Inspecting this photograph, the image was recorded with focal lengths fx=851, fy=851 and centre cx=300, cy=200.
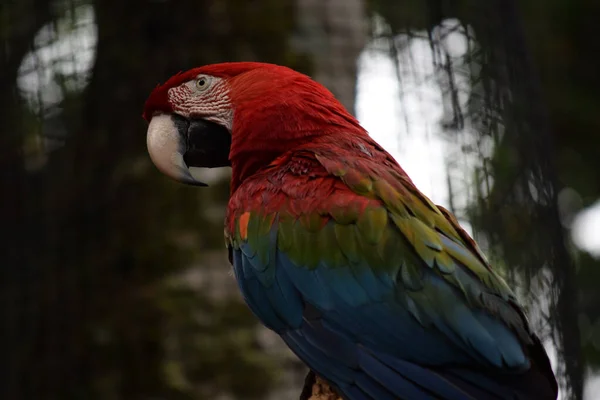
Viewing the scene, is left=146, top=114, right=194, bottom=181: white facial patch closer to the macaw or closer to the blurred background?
the macaw

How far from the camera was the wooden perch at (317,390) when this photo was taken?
1.59 metres

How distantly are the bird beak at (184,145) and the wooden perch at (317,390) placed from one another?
50cm

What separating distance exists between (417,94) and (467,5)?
0.26 metres

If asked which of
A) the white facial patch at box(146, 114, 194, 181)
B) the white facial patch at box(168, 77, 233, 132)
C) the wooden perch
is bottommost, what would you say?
the wooden perch

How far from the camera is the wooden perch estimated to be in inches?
62.6

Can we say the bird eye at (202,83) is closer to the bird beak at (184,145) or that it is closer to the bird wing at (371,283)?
the bird beak at (184,145)

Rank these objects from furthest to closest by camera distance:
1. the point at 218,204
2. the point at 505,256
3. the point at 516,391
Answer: the point at 218,204, the point at 505,256, the point at 516,391

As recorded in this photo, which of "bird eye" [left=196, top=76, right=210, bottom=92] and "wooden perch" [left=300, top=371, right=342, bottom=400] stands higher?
"bird eye" [left=196, top=76, right=210, bottom=92]

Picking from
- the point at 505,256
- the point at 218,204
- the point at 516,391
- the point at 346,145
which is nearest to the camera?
the point at 516,391

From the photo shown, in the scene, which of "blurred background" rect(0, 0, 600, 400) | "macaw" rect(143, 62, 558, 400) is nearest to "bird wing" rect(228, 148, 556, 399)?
"macaw" rect(143, 62, 558, 400)

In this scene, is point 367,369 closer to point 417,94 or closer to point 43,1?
point 417,94

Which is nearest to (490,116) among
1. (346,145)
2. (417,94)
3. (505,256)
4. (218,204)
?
(417,94)

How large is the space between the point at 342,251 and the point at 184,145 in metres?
0.51

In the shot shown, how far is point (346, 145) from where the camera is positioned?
1729 millimetres
